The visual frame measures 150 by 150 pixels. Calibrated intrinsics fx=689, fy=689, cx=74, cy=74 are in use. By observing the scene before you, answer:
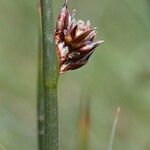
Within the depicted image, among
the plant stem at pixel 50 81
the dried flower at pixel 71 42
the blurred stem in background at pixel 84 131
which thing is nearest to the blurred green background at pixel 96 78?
the blurred stem in background at pixel 84 131

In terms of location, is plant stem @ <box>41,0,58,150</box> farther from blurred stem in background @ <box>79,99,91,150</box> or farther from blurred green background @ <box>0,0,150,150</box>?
blurred green background @ <box>0,0,150,150</box>

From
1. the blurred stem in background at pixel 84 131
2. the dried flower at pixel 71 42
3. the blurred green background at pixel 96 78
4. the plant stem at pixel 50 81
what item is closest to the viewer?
the plant stem at pixel 50 81

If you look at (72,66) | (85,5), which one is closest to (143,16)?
(85,5)

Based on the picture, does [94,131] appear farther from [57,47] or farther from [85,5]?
[57,47]

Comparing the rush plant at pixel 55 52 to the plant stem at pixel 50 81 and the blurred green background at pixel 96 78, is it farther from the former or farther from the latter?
the blurred green background at pixel 96 78

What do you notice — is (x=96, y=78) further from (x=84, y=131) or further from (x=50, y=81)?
(x=50, y=81)

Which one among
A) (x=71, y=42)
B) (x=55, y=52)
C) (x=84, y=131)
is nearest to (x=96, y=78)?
(x=84, y=131)
